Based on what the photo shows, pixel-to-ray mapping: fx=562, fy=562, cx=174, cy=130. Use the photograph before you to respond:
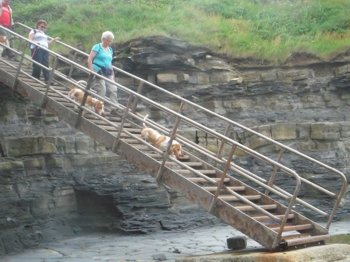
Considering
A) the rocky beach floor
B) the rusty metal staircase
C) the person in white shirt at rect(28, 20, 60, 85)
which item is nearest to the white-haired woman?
the rusty metal staircase

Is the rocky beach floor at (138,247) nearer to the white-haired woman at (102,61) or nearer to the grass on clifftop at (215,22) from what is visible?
the white-haired woman at (102,61)

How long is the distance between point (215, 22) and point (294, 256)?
451 inches

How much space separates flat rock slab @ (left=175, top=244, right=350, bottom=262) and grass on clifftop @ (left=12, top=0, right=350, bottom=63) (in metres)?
9.00

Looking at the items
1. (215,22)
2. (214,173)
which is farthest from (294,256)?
(215,22)

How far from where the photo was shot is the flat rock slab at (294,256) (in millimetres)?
7699

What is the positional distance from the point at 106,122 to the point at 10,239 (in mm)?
4143

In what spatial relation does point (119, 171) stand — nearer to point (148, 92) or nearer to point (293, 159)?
point (148, 92)

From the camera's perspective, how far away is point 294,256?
7.64 m

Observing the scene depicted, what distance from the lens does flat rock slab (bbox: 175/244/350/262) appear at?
770 centimetres

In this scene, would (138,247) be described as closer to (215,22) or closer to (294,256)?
(294,256)

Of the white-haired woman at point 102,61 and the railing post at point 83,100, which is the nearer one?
the railing post at point 83,100

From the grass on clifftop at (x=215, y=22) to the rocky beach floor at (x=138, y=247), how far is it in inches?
228

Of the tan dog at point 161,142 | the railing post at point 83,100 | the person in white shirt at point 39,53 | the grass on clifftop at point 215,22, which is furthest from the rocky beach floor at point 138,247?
the grass on clifftop at point 215,22

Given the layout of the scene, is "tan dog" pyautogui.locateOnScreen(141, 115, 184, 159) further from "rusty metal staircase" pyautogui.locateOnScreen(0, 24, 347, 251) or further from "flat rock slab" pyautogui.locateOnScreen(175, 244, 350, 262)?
"flat rock slab" pyautogui.locateOnScreen(175, 244, 350, 262)
